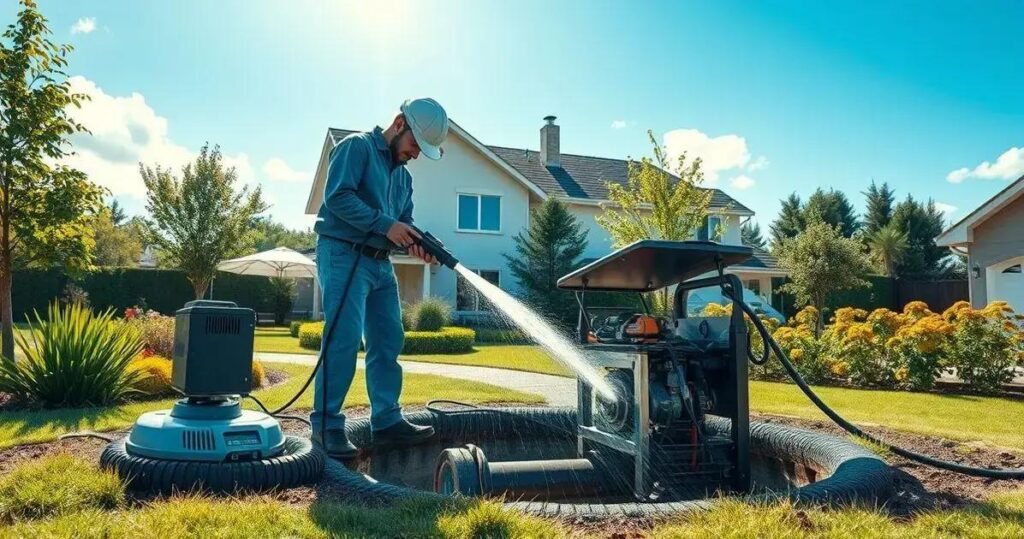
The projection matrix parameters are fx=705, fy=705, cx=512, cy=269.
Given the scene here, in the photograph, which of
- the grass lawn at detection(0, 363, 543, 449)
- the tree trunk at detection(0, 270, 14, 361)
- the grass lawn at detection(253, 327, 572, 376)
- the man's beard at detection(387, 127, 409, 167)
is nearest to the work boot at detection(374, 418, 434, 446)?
the man's beard at detection(387, 127, 409, 167)

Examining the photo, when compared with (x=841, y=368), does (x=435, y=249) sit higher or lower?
higher

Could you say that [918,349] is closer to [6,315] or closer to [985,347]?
[985,347]

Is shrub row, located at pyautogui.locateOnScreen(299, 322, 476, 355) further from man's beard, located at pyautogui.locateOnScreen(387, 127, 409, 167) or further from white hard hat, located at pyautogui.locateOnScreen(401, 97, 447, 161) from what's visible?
white hard hat, located at pyautogui.locateOnScreen(401, 97, 447, 161)

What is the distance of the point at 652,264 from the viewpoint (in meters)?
3.78

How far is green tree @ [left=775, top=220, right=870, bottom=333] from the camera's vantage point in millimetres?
21266

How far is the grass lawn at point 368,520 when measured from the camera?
2088 millimetres

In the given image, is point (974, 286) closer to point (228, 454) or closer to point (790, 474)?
point (790, 474)

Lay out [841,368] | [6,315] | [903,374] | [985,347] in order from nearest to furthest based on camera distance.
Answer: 1. [6,315]
2. [985,347]
3. [903,374]
4. [841,368]

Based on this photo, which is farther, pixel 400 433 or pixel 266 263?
pixel 266 263

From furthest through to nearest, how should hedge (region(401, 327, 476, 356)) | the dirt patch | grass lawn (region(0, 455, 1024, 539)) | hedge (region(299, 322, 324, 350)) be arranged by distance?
hedge (region(299, 322, 324, 350))
hedge (region(401, 327, 476, 356))
the dirt patch
grass lawn (region(0, 455, 1024, 539))

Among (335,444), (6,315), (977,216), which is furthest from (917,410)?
(977,216)

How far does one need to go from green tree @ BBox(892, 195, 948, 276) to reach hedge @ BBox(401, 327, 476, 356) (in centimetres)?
3272

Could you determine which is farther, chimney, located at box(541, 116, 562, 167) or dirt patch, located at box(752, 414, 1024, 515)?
chimney, located at box(541, 116, 562, 167)

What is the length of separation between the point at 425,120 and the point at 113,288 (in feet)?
70.6
